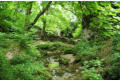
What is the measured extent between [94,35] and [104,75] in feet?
23.9

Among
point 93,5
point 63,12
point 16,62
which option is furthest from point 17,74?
point 63,12

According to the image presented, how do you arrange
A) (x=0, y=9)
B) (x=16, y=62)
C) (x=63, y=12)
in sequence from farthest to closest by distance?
(x=63, y=12), (x=0, y=9), (x=16, y=62)

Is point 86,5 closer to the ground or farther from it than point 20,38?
farther from it

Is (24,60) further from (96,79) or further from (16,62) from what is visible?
(96,79)

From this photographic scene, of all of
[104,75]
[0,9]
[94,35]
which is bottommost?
[94,35]

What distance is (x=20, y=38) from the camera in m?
5.55

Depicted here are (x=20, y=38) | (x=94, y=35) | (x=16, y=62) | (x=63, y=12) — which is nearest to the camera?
(x=16, y=62)

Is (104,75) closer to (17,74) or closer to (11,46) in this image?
(17,74)

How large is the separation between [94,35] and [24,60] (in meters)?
7.71

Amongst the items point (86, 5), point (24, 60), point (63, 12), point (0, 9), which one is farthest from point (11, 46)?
point (63, 12)

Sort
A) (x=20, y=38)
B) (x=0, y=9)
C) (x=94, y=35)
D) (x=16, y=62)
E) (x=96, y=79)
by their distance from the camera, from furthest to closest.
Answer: (x=94, y=35) < (x=0, y=9) < (x=20, y=38) < (x=16, y=62) < (x=96, y=79)

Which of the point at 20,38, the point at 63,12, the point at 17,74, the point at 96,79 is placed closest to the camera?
the point at 96,79

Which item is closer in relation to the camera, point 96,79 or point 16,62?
point 96,79

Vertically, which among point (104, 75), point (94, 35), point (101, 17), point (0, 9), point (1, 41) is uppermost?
point (0, 9)
